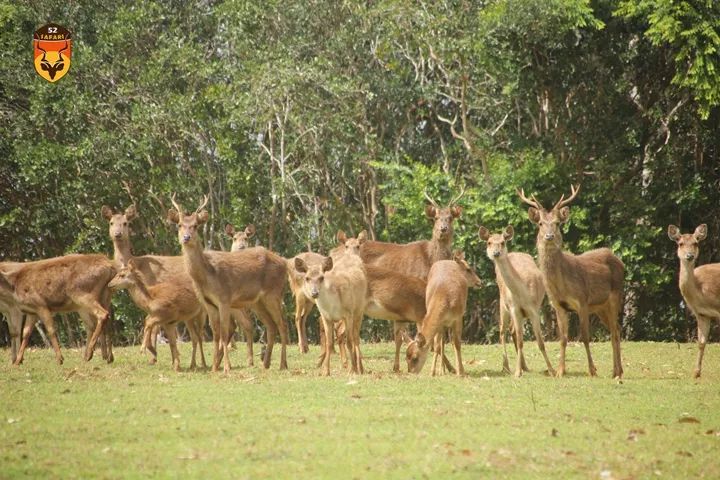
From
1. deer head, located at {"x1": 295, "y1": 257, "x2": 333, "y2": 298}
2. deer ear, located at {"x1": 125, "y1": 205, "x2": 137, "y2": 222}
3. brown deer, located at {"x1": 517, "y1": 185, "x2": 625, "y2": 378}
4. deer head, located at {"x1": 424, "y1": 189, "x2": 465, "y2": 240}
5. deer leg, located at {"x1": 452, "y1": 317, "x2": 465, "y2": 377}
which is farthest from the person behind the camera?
deer ear, located at {"x1": 125, "y1": 205, "x2": 137, "y2": 222}

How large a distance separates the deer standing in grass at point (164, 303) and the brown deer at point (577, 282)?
4.51 m

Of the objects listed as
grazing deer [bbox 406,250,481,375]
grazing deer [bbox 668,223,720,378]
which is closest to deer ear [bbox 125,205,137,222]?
grazing deer [bbox 406,250,481,375]

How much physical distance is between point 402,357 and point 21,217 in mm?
12843

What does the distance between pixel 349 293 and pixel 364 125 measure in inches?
443

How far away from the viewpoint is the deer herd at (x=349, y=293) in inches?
577

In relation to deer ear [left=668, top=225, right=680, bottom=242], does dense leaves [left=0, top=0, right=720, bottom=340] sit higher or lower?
higher

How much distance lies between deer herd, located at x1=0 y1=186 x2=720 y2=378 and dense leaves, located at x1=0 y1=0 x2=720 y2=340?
724 cm

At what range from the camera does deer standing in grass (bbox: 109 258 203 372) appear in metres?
→ 15.8

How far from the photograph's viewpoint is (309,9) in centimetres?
2566

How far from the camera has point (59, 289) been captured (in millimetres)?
15773

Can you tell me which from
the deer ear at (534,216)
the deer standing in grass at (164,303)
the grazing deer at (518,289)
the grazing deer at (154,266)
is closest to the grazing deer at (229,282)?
the deer standing in grass at (164,303)

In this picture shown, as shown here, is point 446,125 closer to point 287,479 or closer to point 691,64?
point 691,64

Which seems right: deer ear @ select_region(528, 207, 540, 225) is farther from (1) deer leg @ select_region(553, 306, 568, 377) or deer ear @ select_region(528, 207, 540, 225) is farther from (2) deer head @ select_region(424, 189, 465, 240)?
(2) deer head @ select_region(424, 189, 465, 240)

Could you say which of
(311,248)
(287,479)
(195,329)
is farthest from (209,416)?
(311,248)
